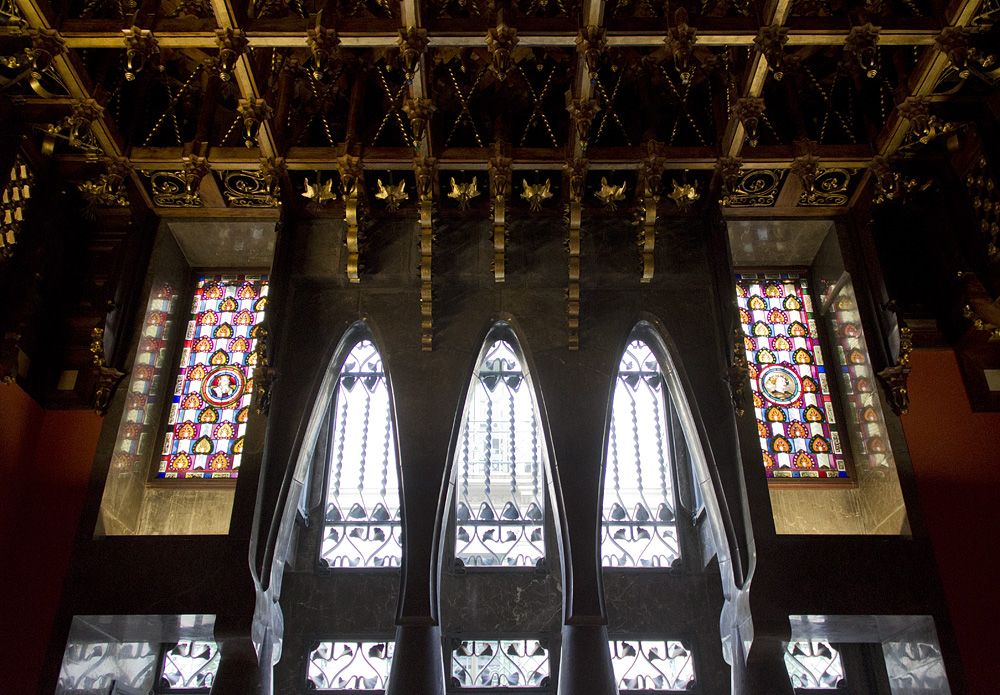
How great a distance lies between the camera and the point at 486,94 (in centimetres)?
756

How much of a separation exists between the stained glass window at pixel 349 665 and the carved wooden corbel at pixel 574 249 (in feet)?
11.1

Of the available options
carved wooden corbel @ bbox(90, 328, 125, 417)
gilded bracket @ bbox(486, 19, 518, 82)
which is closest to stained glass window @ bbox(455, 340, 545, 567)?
gilded bracket @ bbox(486, 19, 518, 82)

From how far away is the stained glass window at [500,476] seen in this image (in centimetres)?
849

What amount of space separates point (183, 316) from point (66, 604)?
2953 millimetres

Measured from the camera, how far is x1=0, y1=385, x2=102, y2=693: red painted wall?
6.05 m

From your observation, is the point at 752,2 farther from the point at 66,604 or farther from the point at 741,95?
the point at 66,604

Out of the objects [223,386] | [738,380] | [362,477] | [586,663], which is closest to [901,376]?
[738,380]

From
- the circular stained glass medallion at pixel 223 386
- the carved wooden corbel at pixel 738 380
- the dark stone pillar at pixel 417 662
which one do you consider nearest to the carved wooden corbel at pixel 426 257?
the circular stained glass medallion at pixel 223 386

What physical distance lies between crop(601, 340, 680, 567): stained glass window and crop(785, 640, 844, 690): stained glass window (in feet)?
4.41

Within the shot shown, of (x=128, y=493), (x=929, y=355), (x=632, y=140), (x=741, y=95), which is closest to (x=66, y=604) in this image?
(x=128, y=493)

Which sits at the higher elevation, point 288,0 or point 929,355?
point 288,0

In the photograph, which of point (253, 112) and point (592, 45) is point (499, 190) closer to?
point (592, 45)

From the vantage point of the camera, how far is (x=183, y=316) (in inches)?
324

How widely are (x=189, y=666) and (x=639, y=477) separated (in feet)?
15.1
